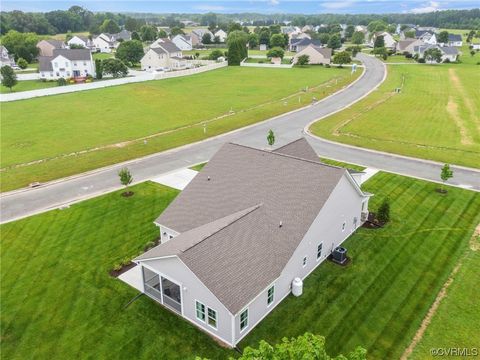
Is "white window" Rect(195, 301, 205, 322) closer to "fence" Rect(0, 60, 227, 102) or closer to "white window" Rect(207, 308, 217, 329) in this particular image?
"white window" Rect(207, 308, 217, 329)

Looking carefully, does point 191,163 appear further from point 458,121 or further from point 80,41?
point 80,41

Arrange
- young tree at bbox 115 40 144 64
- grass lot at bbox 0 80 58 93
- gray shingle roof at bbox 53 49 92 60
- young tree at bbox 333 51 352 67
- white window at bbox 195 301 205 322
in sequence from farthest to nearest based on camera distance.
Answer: young tree at bbox 115 40 144 64 → young tree at bbox 333 51 352 67 → gray shingle roof at bbox 53 49 92 60 → grass lot at bbox 0 80 58 93 → white window at bbox 195 301 205 322

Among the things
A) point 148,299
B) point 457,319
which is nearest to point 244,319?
point 148,299

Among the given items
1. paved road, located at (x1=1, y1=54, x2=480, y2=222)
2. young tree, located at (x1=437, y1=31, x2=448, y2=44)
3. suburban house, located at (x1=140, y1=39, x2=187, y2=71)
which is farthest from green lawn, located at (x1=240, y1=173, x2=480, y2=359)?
young tree, located at (x1=437, y1=31, x2=448, y2=44)

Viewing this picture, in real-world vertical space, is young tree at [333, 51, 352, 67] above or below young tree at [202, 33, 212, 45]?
below

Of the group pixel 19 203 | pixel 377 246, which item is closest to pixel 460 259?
pixel 377 246

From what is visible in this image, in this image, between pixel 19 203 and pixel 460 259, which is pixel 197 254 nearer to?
pixel 460 259
